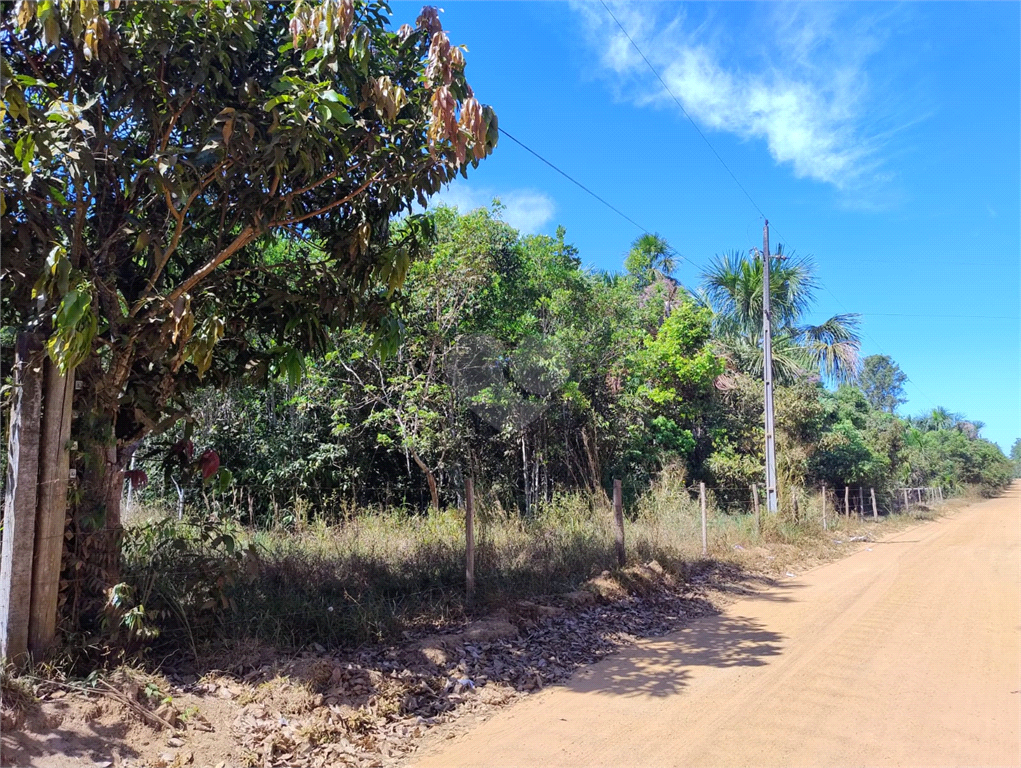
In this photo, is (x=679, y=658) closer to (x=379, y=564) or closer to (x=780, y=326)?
(x=379, y=564)

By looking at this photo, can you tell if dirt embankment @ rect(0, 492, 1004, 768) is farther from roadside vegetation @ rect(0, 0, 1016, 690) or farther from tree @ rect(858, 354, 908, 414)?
tree @ rect(858, 354, 908, 414)

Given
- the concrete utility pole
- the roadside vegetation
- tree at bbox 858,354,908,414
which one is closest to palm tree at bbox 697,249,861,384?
the concrete utility pole

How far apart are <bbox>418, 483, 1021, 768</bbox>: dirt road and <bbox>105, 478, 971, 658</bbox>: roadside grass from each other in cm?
189

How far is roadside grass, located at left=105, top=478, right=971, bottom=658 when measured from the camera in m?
5.96

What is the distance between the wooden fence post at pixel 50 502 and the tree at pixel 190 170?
23 cm

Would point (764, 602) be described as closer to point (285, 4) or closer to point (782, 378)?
point (285, 4)

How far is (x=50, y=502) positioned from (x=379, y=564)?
4045 millimetres

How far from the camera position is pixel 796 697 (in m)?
5.58

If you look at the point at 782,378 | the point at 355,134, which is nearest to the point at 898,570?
the point at 782,378

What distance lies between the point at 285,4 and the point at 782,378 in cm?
1978

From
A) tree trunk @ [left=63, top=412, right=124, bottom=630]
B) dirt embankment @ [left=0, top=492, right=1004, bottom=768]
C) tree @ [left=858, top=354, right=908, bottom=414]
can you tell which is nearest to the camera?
dirt embankment @ [left=0, top=492, right=1004, bottom=768]

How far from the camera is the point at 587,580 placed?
939 cm

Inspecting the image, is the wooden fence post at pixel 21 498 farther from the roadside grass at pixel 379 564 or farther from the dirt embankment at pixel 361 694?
the roadside grass at pixel 379 564

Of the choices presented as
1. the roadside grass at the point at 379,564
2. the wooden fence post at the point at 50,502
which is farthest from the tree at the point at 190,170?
the roadside grass at the point at 379,564
